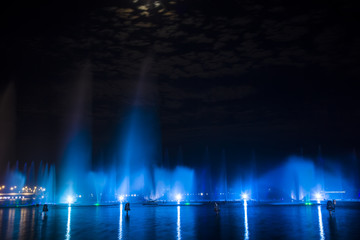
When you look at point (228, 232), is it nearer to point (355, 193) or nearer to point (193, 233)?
point (193, 233)

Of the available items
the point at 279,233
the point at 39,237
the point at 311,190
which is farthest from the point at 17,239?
the point at 311,190

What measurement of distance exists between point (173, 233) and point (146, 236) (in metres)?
1.56

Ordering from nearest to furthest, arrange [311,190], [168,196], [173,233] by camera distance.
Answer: [173,233]
[311,190]
[168,196]

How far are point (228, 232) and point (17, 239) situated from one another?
393 inches

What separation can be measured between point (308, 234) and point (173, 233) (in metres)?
6.48

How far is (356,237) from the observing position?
13.8 metres

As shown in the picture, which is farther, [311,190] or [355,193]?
[355,193]

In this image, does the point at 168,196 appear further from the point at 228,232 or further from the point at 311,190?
the point at 228,232

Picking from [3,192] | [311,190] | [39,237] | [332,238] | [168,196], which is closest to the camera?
[332,238]

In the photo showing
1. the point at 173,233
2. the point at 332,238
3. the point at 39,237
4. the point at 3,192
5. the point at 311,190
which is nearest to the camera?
the point at 332,238

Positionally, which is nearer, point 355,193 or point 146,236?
point 146,236

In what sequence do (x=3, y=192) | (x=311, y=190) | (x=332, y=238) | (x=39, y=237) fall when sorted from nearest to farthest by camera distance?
(x=332, y=238)
(x=39, y=237)
(x=311, y=190)
(x=3, y=192)

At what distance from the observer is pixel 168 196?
97.4m

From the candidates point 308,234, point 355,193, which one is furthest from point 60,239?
point 355,193
